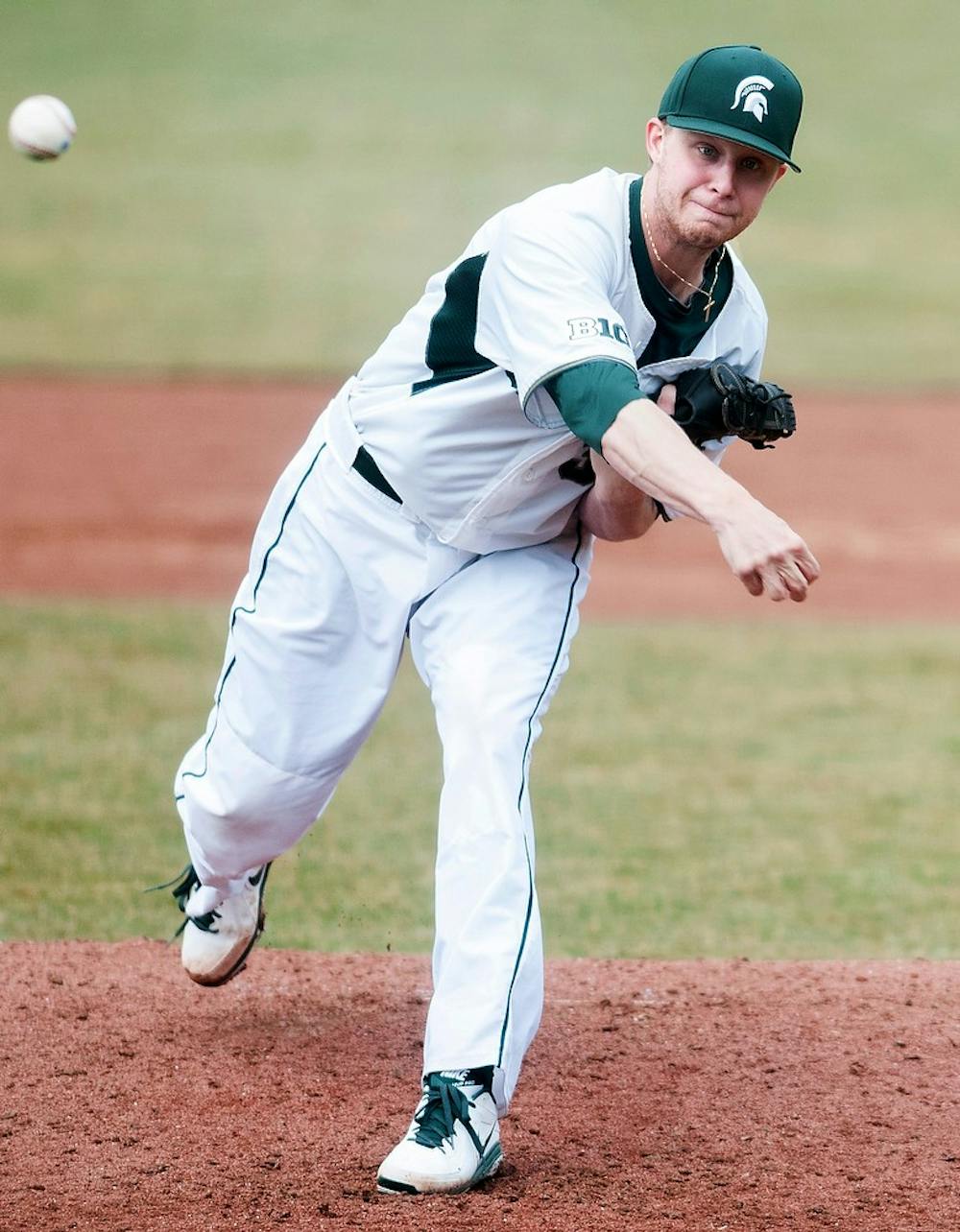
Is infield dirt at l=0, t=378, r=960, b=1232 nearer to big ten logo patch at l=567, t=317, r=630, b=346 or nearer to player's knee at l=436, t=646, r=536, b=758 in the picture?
player's knee at l=436, t=646, r=536, b=758

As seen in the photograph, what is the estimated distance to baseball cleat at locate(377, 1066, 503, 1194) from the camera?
119 inches

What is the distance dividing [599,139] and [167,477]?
11234mm

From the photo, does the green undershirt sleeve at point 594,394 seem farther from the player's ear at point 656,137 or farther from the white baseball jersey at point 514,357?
the player's ear at point 656,137

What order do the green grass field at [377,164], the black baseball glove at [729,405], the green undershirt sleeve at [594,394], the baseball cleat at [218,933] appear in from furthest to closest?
the green grass field at [377,164] → the baseball cleat at [218,933] → the black baseball glove at [729,405] → the green undershirt sleeve at [594,394]

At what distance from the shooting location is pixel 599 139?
2156 cm

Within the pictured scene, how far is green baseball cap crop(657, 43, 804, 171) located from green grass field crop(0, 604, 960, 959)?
8.39 feet

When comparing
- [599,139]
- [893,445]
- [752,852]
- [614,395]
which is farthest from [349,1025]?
[599,139]

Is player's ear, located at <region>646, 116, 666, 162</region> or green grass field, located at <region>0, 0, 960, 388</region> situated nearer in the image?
player's ear, located at <region>646, 116, 666, 162</region>

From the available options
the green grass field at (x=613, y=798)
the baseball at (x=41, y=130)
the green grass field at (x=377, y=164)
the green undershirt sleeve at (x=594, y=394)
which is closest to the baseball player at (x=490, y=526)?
the green undershirt sleeve at (x=594, y=394)

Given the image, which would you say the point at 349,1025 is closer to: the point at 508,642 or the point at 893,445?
the point at 508,642

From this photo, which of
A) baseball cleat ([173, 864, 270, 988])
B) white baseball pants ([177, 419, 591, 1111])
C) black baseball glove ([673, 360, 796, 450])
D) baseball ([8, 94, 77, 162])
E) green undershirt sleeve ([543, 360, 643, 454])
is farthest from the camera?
baseball ([8, 94, 77, 162])

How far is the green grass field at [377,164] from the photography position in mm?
16797

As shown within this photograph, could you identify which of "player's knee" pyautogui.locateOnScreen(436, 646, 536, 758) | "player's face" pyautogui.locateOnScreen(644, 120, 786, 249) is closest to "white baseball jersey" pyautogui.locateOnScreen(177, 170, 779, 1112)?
"player's knee" pyautogui.locateOnScreen(436, 646, 536, 758)

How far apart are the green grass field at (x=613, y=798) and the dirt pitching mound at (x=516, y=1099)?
0.65 meters
